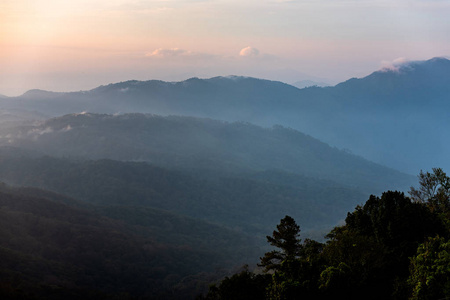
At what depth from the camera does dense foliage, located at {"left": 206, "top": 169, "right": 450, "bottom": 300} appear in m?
42.3

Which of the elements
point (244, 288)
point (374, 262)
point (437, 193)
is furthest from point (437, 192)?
point (244, 288)

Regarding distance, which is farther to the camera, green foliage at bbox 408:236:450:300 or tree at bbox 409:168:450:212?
tree at bbox 409:168:450:212

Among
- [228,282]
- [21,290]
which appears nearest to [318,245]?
[228,282]

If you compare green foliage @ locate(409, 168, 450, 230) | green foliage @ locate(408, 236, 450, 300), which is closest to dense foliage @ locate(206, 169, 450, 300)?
green foliage @ locate(408, 236, 450, 300)

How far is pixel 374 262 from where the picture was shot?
48.3 m

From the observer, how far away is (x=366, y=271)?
47188 mm

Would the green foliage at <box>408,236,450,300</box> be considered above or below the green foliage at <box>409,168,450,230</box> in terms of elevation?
below

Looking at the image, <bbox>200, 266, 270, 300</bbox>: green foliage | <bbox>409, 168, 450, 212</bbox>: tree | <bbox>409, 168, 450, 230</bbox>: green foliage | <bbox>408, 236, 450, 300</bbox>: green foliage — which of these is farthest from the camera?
<bbox>409, 168, 450, 212</bbox>: tree

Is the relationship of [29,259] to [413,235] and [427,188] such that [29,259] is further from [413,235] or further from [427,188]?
[413,235]

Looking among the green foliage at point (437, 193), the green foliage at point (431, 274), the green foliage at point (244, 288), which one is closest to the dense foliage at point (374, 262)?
the green foliage at point (431, 274)

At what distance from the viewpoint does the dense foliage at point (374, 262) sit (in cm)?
4234

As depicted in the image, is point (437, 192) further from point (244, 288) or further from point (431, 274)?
point (244, 288)

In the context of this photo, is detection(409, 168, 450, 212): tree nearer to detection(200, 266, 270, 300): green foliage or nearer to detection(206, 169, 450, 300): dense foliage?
detection(206, 169, 450, 300): dense foliage

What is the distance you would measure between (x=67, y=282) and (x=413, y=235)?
141m
